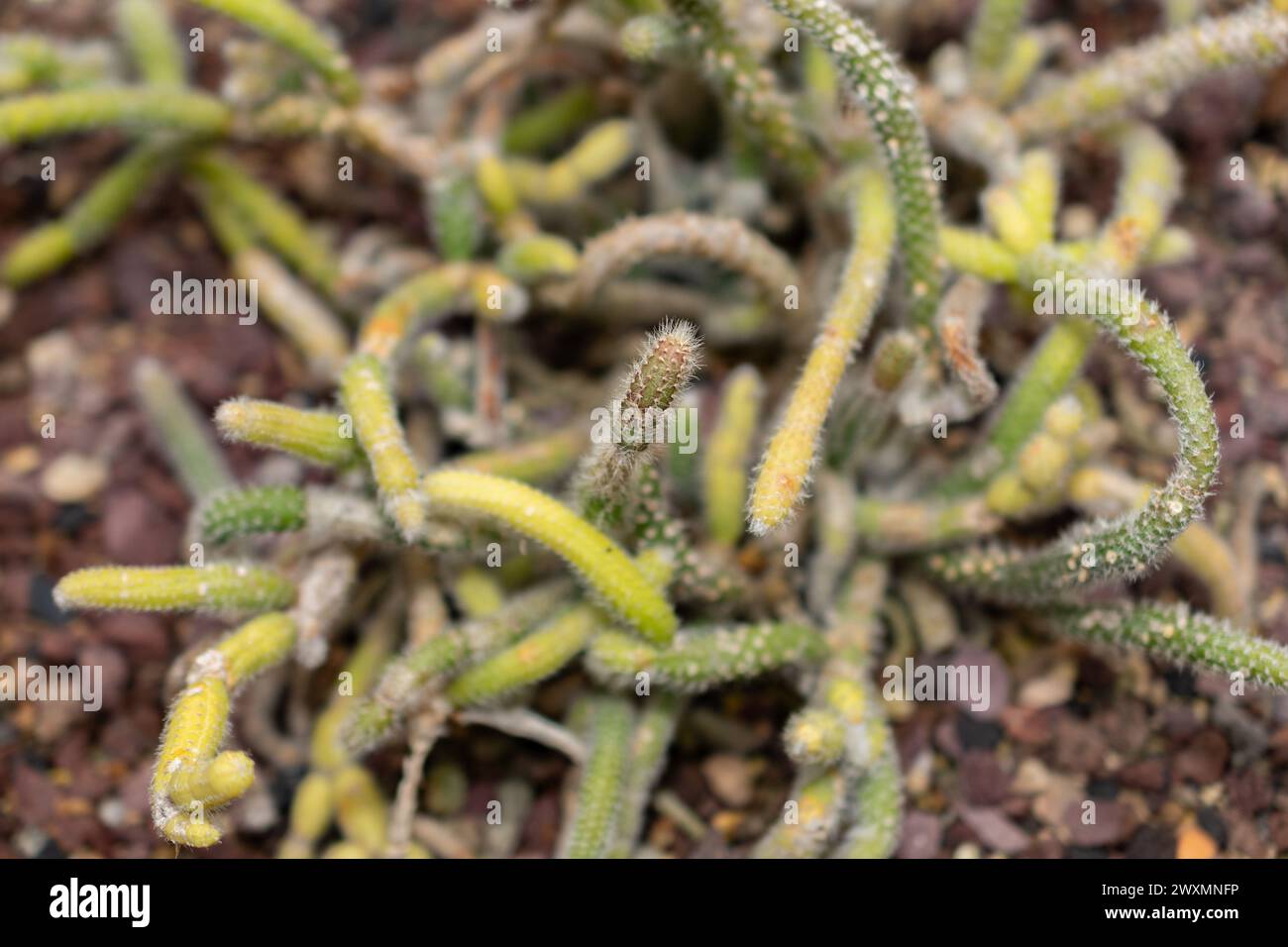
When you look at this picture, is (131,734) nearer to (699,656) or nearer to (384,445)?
(384,445)

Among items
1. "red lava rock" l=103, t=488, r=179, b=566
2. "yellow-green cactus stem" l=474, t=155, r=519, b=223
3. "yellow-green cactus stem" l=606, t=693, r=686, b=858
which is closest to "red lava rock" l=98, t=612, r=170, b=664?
"red lava rock" l=103, t=488, r=179, b=566

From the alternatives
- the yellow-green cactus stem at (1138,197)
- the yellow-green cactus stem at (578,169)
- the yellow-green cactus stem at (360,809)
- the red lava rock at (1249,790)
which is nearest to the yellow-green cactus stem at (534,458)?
the yellow-green cactus stem at (578,169)

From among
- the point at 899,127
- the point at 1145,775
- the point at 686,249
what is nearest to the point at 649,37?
the point at 686,249

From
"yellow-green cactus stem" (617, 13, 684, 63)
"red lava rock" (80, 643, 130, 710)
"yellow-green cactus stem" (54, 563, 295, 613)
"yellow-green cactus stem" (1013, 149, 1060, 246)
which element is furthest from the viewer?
"red lava rock" (80, 643, 130, 710)

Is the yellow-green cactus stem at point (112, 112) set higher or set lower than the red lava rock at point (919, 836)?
higher

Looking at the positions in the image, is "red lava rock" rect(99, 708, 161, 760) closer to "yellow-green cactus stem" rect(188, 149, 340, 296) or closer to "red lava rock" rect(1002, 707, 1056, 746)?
"yellow-green cactus stem" rect(188, 149, 340, 296)

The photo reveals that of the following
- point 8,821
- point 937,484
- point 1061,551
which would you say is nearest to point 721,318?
point 937,484

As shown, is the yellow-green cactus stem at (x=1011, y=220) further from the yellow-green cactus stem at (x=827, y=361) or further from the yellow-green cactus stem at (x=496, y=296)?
the yellow-green cactus stem at (x=496, y=296)
